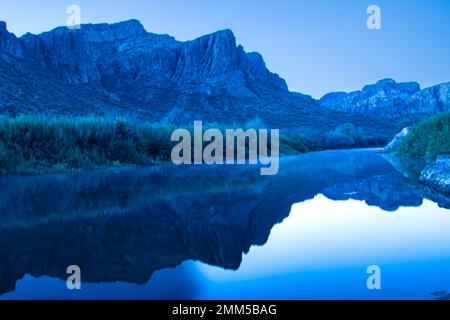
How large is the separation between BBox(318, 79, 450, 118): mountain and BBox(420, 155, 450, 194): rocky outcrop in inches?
2594

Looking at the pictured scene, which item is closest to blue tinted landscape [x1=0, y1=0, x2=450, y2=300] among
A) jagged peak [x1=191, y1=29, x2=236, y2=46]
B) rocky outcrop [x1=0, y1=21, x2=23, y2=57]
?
rocky outcrop [x1=0, y1=21, x2=23, y2=57]

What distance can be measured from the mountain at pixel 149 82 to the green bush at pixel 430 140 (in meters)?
15.1

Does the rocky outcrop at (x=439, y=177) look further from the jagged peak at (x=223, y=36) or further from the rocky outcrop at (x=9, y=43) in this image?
the jagged peak at (x=223, y=36)

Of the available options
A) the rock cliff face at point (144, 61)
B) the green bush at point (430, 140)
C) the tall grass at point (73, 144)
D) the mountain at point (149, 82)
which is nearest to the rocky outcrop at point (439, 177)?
the green bush at point (430, 140)

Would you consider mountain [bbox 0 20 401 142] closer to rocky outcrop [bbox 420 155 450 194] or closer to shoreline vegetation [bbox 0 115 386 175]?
shoreline vegetation [bbox 0 115 386 175]

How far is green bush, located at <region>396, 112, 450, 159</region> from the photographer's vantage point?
12.9 m

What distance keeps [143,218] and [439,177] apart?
17.3ft

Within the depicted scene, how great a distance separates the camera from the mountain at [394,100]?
85125 millimetres

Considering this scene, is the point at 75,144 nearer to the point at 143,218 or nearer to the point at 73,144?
the point at 73,144

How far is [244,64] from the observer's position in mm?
66438

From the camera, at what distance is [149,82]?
2104 inches

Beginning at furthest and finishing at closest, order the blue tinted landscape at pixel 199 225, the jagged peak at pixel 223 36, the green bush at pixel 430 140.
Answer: the jagged peak at pixel 223 36, the green bush at pixel 430 140, the blue tinted landscape at pixel 199 225

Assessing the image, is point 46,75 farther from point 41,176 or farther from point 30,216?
point 30,216

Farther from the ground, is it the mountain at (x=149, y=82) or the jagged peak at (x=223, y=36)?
the jagged peak at (x=223, y=36)
